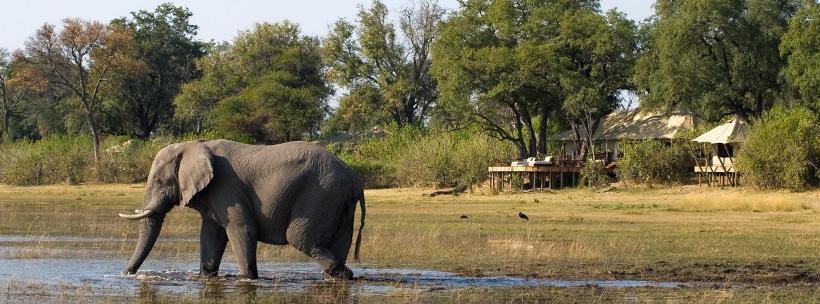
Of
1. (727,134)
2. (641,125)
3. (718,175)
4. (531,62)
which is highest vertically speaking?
(531,62)

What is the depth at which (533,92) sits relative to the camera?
220ft

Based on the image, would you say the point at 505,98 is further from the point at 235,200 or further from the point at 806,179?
the point at 235,200

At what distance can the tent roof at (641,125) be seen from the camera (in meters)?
63.3

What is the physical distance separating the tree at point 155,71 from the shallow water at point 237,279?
70.1m

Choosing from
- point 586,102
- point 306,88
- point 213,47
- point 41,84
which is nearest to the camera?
point 586,102

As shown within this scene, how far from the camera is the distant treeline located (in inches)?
2242

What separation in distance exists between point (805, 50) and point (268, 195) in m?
38.9

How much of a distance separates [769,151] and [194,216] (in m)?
23.2

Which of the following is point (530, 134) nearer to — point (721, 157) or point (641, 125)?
point (641, 125)

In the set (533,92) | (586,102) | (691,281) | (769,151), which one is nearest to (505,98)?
(533,92)

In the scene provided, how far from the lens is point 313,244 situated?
18.5 metres

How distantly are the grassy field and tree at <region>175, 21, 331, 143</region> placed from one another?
34639 mm

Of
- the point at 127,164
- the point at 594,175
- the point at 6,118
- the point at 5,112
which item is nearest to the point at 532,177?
the point at 594,175

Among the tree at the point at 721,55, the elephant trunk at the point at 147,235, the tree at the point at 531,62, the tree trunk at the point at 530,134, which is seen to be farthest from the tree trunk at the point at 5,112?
the elephant trunk at the point at 147,235
